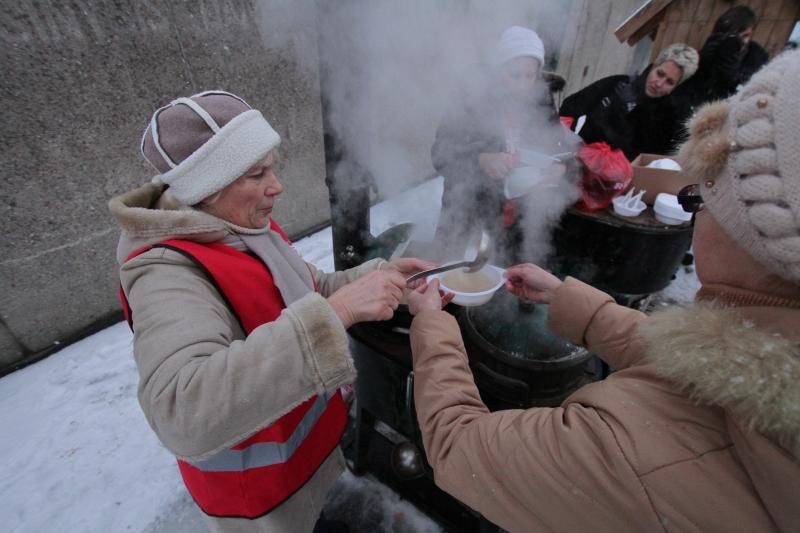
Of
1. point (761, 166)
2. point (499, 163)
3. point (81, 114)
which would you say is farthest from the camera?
point (499, 163)

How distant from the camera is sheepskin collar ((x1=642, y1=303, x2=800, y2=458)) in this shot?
670mm

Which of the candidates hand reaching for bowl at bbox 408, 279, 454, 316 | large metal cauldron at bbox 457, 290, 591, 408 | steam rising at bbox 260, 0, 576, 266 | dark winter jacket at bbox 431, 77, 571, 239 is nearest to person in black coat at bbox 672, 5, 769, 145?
dark winter jacket at bbox 431, 77, 571, 239

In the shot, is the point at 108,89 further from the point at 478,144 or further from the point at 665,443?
the point at 665,443

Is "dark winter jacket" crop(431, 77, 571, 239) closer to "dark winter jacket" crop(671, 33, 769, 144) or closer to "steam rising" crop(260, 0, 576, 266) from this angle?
"steam rising" crop(260, 0, 576, 266)

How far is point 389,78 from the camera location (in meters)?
2.70

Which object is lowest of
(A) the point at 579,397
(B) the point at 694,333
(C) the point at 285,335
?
(A) the point at 579,397

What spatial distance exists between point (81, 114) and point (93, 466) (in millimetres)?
2674

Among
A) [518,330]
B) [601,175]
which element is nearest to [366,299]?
[518,330]

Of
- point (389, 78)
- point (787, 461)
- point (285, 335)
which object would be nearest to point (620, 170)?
point (389, 78)

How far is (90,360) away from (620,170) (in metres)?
5.24

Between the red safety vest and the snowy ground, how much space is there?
110 cm

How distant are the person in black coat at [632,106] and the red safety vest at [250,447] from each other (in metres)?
4.42

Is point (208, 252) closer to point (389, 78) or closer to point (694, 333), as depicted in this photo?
point (694, 333)

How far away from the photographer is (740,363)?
2.43ft
